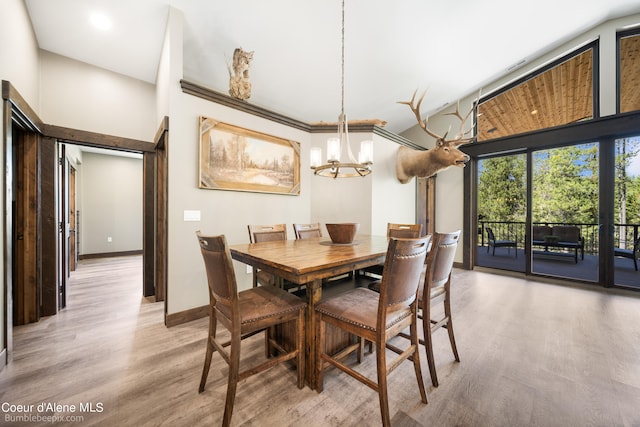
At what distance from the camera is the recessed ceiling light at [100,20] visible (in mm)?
2402

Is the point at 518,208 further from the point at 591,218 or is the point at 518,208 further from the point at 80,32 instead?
the point at 80,32

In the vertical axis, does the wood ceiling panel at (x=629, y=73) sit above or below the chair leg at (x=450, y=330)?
above

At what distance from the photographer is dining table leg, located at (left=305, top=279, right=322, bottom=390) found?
1545 mm

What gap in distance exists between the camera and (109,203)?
5.91 m

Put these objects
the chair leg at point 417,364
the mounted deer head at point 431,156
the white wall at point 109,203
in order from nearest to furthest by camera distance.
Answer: the chair leg at point 417,364, the mounted deer head at point 431,156, the white wall at point 109,203

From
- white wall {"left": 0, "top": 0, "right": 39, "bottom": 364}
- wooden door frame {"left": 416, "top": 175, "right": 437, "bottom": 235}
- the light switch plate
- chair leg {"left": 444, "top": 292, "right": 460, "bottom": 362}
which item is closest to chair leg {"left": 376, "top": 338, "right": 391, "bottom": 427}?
chair leg {"left": 444, "top": 292, "right": 460, "bottom": 362}

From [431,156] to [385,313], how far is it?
10.7 feet

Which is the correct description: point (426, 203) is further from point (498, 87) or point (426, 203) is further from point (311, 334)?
point (311, 334)

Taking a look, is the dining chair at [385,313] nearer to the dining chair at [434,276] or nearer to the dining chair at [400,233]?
the dining chair at [434,276]

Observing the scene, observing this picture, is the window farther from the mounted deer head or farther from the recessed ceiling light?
the recessed ceiling light

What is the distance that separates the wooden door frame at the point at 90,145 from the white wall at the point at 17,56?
0.05m


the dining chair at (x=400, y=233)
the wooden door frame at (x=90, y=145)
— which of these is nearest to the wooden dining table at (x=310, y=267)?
the dining chair at (x=400, y=233)

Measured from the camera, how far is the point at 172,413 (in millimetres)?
1344

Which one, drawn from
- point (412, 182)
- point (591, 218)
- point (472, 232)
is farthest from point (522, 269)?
point (412, 182)
